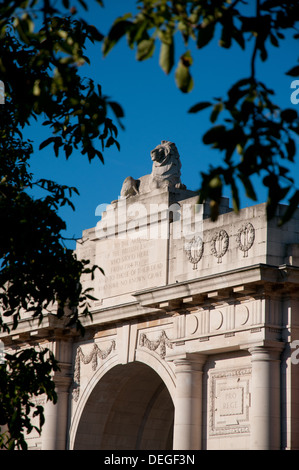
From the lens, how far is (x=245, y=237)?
23.6 metres

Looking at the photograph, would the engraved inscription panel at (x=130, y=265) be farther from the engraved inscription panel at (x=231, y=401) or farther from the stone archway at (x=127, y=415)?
the engraved inscription panel at (x=231, y=401)

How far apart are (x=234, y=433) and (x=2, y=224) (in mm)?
12974

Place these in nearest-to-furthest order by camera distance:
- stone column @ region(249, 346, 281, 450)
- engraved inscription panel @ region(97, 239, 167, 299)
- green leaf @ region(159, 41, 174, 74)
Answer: green leaf @ region(159, 41, 174, 74)
stone column @ region(249, 346, 281, 450)
engraved inscription panel @ region(97, 239, 167, 299)

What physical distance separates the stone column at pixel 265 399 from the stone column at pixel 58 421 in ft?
29.4

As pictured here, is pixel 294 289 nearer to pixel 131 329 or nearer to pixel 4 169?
pixel 131 329

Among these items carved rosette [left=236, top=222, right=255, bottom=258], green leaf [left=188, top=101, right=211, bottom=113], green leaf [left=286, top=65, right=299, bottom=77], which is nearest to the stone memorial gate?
carved rosette [left=236, top=222, right=255, bottom=258]

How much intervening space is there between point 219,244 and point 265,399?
427 cm

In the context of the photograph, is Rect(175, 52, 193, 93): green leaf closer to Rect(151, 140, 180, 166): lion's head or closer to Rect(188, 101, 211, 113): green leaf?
Rect(188, 101, 211, 113): green leaf

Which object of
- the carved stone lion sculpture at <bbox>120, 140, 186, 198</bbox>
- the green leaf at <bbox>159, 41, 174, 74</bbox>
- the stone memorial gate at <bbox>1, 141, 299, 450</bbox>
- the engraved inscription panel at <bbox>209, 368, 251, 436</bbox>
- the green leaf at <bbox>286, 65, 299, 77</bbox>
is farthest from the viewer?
the carved stone lion sculpture at <bbox>120, 140, 186, 198</bbox>

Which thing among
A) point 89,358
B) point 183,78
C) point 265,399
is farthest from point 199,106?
point 89,358

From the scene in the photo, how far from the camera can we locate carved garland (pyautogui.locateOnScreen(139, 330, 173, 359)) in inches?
1036

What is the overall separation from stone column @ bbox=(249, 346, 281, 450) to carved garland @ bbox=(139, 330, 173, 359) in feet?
12.7

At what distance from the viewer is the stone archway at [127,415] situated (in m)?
29.6

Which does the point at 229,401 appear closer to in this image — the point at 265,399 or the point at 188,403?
the point at 188,403
